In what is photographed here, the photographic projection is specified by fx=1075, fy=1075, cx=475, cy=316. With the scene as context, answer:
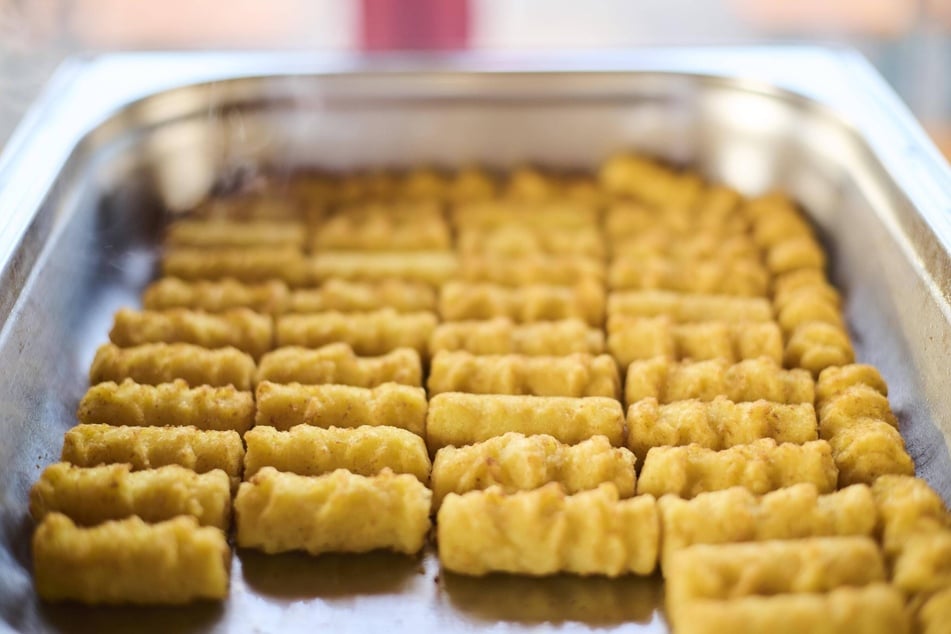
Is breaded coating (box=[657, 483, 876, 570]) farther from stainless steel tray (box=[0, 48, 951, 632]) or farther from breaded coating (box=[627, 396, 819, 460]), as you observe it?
breaded coating (box=[627, 396, 819, 460])

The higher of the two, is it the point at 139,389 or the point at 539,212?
the point at 539,212

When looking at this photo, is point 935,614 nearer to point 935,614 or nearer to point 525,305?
point 935,614

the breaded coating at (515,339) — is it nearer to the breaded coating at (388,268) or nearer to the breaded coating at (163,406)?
the breaded coating at (388,268)

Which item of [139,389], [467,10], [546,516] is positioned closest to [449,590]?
[546,516]

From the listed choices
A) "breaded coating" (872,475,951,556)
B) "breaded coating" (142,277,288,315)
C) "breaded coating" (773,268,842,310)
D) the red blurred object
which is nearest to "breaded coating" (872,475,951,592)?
"breaded coating" (872,475,951,556)

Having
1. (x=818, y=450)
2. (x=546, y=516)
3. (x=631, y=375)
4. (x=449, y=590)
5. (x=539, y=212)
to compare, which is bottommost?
(x=449, y=590)

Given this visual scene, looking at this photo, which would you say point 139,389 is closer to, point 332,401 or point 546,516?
point 332,401

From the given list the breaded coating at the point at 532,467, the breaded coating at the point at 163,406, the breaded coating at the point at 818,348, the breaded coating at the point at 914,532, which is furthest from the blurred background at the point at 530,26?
the breaded coating at the point at 914,532
